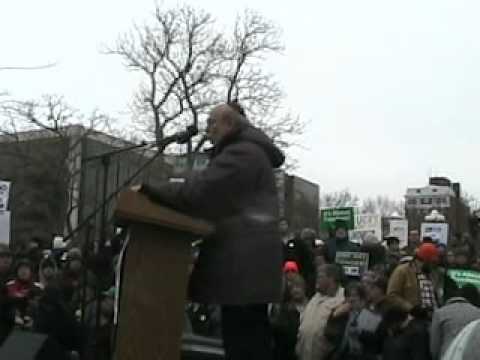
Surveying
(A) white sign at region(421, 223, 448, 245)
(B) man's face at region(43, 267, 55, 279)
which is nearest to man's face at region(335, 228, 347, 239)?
(B) man's face at region(43, 267, 55, 279)

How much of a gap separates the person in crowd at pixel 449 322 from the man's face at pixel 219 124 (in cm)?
273

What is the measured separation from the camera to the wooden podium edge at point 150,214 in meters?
4.05

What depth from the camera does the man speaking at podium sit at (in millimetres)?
4273

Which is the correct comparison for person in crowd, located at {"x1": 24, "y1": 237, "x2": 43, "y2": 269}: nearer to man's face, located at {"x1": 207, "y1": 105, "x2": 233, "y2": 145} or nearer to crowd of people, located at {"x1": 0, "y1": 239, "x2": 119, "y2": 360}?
crowd of people, located at {"x1": 0, "y1": 239, "x2": 119, "y2": 360}

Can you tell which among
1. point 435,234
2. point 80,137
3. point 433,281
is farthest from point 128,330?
point 80,137

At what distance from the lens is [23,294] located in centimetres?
916

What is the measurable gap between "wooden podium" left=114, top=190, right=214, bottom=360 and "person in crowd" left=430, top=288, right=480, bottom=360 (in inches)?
108

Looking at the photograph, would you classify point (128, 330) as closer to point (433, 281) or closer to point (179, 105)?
point (433, 281)

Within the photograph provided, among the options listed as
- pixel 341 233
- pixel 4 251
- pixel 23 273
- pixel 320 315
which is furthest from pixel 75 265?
pixel 341 233

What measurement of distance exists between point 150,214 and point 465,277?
16.9 feet

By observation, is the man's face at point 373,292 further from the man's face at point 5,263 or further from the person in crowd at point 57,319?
the man's face at point 5,263

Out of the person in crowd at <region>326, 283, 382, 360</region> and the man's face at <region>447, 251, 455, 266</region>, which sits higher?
the man's face at <region>447, 251, 455, 266</region>

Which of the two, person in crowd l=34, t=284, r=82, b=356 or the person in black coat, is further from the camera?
Result: the person in black coat

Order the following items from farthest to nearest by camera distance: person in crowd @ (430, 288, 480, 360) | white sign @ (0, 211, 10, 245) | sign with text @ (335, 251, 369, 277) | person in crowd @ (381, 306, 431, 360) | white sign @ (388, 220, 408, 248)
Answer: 1. white sign @ (388, 220, 408, 248)
2. white sign @ (0, 211, 10, 245)
3. sign with text @ (335, 251, 369, 277)
4. person in crowd @ (381, 306, 431, 360)
5. person in crowd @ (430, 288, 480, 360)
